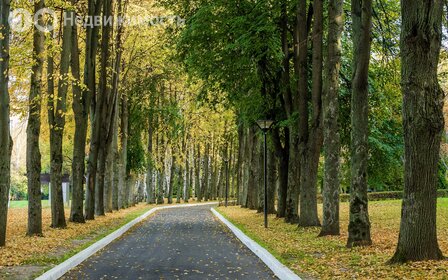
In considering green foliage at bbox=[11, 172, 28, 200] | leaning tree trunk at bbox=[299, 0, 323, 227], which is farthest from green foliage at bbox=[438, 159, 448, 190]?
green foliage at bbox=[11, 172, 28, 200]

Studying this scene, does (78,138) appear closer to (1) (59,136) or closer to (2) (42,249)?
(1) (59,136)

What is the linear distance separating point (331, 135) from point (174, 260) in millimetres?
6880

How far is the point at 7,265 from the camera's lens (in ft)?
40.2

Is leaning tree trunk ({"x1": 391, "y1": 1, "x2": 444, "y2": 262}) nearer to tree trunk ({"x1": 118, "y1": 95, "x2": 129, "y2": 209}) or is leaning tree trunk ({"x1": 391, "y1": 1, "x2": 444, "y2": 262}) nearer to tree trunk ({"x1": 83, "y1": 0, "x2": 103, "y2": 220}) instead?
tree trunk ({"x1": 83, "y1": 0, "x2": 103, "y2": 220})

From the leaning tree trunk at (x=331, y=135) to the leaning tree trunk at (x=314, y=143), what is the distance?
7.74 ft

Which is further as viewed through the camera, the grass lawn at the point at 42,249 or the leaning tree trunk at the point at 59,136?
the leaning tree trunk at the point at 59,136

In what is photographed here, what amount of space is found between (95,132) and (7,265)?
60.0 feet

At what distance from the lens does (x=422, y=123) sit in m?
11.0

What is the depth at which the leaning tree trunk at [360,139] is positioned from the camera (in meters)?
15.1

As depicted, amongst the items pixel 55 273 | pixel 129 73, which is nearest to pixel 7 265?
pixel 55 273

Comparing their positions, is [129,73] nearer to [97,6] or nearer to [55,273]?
[97,6]

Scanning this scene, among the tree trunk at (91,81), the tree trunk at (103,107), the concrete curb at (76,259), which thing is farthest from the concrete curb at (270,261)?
the tree trunk at (103,107)

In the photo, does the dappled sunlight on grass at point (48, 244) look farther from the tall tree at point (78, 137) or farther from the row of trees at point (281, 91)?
the tall tree at point (78, 137)

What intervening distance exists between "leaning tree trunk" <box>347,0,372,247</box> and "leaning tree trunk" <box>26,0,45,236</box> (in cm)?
864
